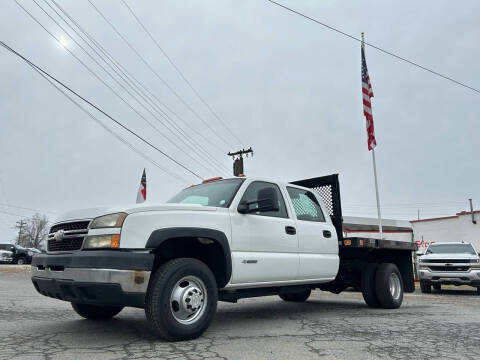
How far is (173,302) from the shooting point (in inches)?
164

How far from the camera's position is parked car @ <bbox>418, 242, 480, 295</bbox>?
12.2 m

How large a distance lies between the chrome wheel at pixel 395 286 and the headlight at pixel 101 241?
5.25 meters

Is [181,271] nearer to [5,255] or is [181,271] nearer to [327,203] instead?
[327,203]

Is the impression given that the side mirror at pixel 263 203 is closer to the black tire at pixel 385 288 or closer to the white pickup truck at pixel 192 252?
the white pickup truck at pixel 192 252

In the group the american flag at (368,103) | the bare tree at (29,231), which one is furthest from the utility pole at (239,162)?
the bare tree at (29,231)

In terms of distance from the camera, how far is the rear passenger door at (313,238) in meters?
5.80

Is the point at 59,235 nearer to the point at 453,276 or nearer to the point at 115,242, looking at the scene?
the point at 115,242

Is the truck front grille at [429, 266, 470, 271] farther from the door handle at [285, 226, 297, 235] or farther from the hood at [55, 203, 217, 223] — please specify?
the hood at [55, 203, 217, 223]

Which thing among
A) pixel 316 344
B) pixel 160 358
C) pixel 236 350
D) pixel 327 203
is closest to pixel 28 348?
pixel 160 358

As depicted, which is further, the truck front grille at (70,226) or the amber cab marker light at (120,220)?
the truck front grille at (70,226)

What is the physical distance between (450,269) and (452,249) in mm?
1273

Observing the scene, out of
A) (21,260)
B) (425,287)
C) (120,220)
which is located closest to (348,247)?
(120,220)

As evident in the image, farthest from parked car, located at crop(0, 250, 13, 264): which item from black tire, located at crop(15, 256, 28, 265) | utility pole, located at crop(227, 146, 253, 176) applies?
utility pole, located at crop(227, 146, 253, 176)

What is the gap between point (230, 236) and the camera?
479cm
